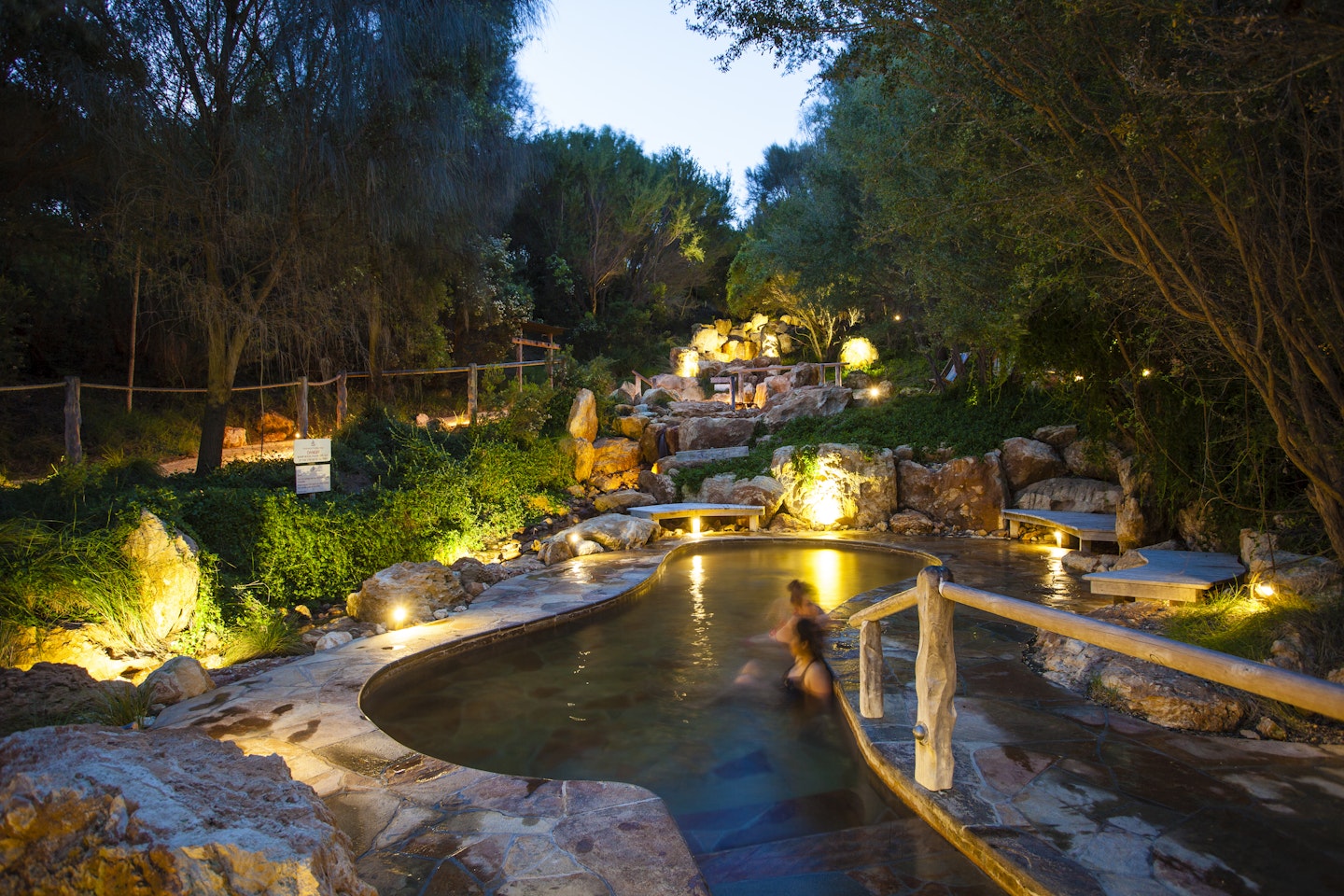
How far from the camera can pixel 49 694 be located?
443 centimetres

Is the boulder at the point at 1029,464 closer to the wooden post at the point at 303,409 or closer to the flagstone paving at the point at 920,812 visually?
the flagstone paving at the point at 920,812

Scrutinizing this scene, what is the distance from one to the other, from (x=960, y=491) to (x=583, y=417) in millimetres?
6928

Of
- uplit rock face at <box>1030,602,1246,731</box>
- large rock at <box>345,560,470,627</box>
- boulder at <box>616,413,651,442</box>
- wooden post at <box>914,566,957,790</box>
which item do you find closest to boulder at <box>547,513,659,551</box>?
large rock at <box>345,560,470,627</box>

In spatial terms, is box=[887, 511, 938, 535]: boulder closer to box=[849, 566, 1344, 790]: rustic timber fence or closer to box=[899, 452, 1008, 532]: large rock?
box=[899, 452, 1008, 532]: large rock

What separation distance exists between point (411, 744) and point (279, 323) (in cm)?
659

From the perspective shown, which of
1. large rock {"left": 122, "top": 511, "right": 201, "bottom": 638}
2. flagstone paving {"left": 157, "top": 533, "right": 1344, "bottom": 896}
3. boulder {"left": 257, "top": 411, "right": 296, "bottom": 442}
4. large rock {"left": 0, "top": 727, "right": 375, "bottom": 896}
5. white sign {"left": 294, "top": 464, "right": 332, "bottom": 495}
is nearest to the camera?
large rock {"left": 0, "top": 727, "right": 375, "bottom": 896}

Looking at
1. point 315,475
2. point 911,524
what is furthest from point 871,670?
point 911,524

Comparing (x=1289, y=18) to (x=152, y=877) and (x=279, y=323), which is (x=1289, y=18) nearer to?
(x=152, y=877)

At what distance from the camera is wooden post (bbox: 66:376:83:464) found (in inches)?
330

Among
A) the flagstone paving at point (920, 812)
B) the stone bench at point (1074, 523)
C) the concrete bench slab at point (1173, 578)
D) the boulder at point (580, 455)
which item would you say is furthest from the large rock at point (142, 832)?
the boulder at point (580, 455)

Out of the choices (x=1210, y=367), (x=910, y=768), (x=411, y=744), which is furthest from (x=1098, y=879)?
(x=1210, y=367)

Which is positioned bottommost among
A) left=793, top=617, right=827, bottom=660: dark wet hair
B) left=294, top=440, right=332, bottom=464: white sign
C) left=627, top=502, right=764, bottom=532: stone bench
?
left=793, top=617, right=827, bottom=660: dark wet hair

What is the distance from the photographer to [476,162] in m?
11.2

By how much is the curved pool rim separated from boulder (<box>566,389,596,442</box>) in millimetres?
4105
